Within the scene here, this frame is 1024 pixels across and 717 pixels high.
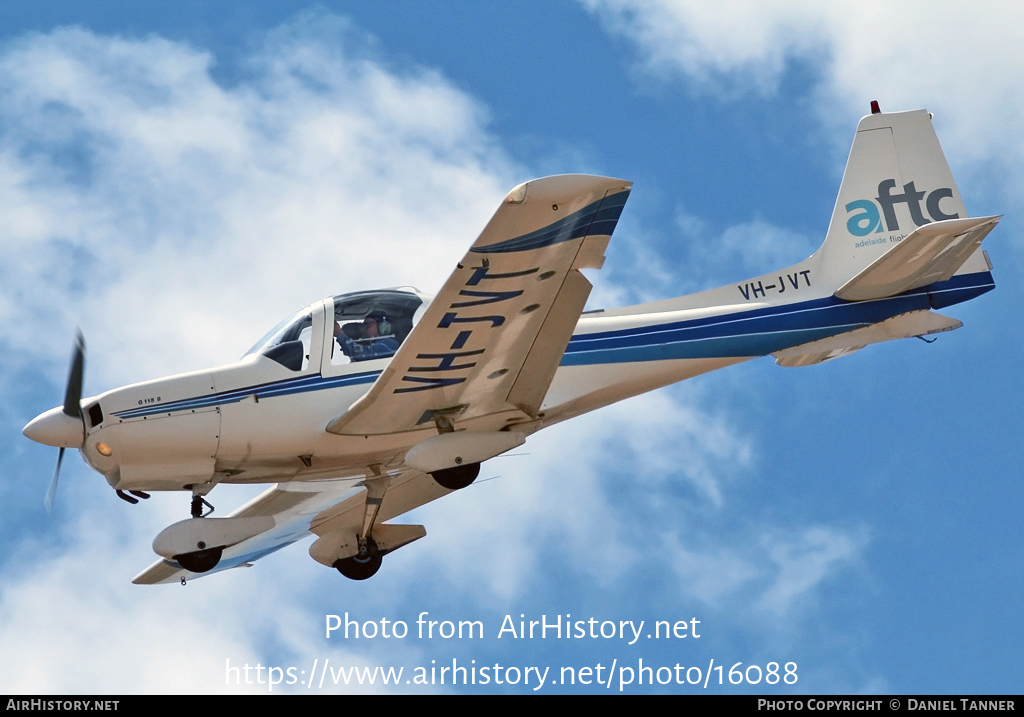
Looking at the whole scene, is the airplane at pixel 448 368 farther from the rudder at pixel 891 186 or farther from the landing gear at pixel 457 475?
the rudder at pixel 891 186

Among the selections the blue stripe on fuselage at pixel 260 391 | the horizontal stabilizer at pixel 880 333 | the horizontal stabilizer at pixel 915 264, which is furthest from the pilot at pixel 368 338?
the horizontal stabilizer at pixel 915 264

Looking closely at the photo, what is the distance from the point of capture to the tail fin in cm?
1611

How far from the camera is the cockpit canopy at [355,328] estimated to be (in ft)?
42.2

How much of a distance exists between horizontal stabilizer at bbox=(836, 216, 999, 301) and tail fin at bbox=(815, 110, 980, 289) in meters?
1.19

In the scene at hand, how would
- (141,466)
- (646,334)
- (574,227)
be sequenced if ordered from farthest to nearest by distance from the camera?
1. (646,334)
2. (141,466)
3. (574,227)

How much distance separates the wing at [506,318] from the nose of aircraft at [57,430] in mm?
2492

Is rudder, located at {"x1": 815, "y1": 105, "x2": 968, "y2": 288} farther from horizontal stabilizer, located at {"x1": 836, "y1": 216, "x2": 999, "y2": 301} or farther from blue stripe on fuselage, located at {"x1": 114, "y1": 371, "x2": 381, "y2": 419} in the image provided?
blue stripe on fuselage, located at {"x1": 114, "y1": 371, "x2": 381, "y2": 419}

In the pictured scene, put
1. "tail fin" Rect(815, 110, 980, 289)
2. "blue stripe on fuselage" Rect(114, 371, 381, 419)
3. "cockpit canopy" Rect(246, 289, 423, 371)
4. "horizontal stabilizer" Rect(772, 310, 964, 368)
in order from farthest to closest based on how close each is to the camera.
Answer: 1. "tail fin" Rect(815, 110, 980, 289)
2. "horizontal stabilizer" Rect(772, 310, 964, 368)
3. "cockpit canopy" Rect(246, 289, 423, 371)
4. "blue stripe on fuselage" Rect(114, 371, 381, 419)

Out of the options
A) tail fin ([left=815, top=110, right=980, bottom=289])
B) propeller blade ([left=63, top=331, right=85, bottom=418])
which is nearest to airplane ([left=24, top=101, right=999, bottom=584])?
propeller blade ([left=63, top=331, right=85, bottom=418])

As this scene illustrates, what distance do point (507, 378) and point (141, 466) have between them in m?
3.76

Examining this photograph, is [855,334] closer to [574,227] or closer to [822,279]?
[822,279]

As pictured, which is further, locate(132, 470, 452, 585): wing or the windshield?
locate(132, 470, 452, 585): wing
